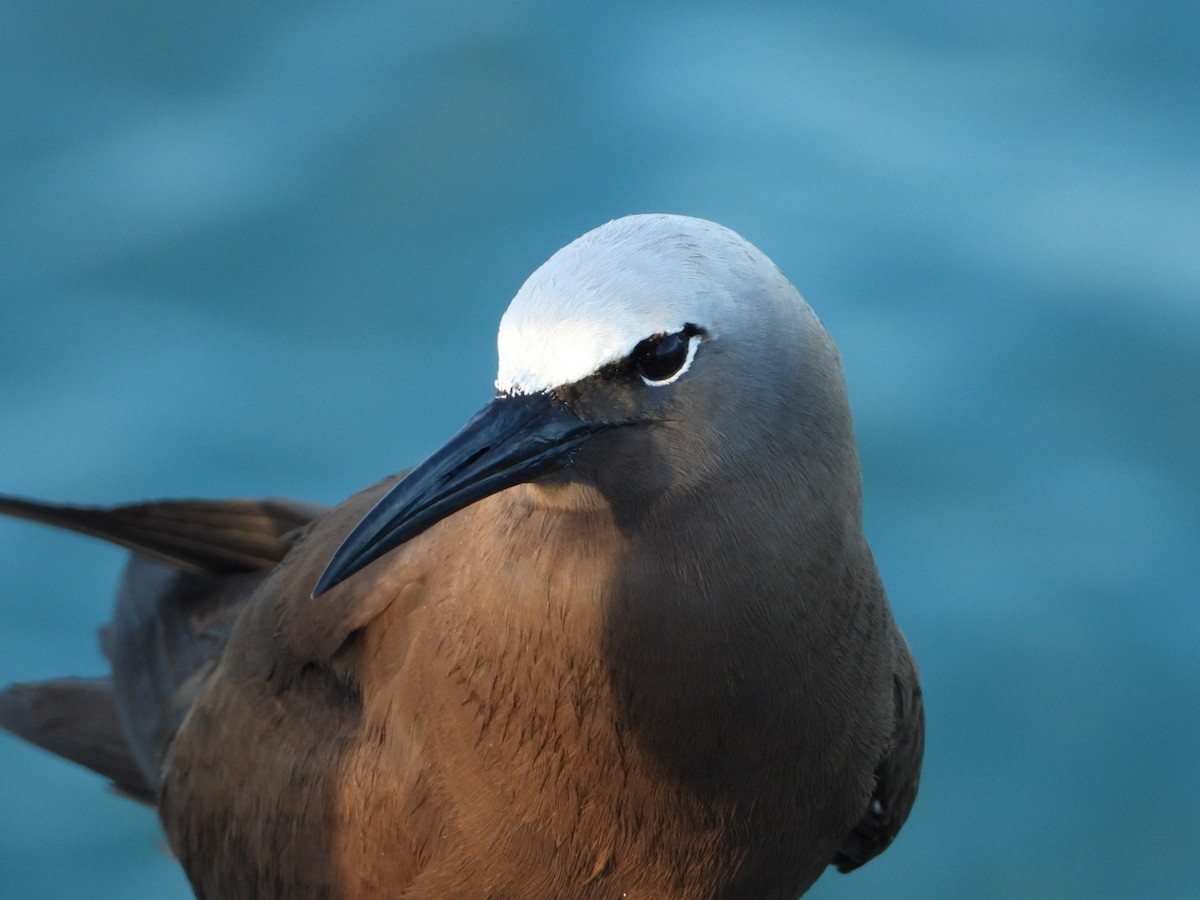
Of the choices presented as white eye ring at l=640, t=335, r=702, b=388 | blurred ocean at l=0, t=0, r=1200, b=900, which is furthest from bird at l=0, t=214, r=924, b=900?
blurred ocean at l=0, t=0, r=1200, b=900

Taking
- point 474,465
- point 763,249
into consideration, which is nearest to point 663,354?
point 474,465

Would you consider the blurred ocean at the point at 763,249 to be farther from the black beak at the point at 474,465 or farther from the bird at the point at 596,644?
the black beak at the point at 474,465

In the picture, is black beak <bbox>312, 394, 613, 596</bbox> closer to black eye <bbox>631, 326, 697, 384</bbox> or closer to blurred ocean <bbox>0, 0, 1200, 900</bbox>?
black eye <bbox>631, 326, 697, 384</bbox>

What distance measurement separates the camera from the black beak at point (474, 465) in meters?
2.04

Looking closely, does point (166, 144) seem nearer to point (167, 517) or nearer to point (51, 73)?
point (51, 73)

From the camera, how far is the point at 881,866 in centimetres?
375

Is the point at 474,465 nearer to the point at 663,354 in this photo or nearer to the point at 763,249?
the point at 663,354

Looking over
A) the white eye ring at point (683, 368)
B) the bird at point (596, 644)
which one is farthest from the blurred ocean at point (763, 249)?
the white eye ring at point (683, 368)

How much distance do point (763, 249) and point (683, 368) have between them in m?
2.31

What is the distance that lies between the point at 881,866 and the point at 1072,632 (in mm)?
699

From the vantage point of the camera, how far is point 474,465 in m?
2.04

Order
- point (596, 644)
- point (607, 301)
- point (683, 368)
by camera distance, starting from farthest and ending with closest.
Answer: point (596, 644) < point (683, 368) < point (607, 301)

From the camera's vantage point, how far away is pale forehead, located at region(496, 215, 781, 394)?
1.96 m

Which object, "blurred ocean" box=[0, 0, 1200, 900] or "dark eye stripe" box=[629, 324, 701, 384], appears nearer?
"dark eye stripe" box=[629, 324, 701, 384]
